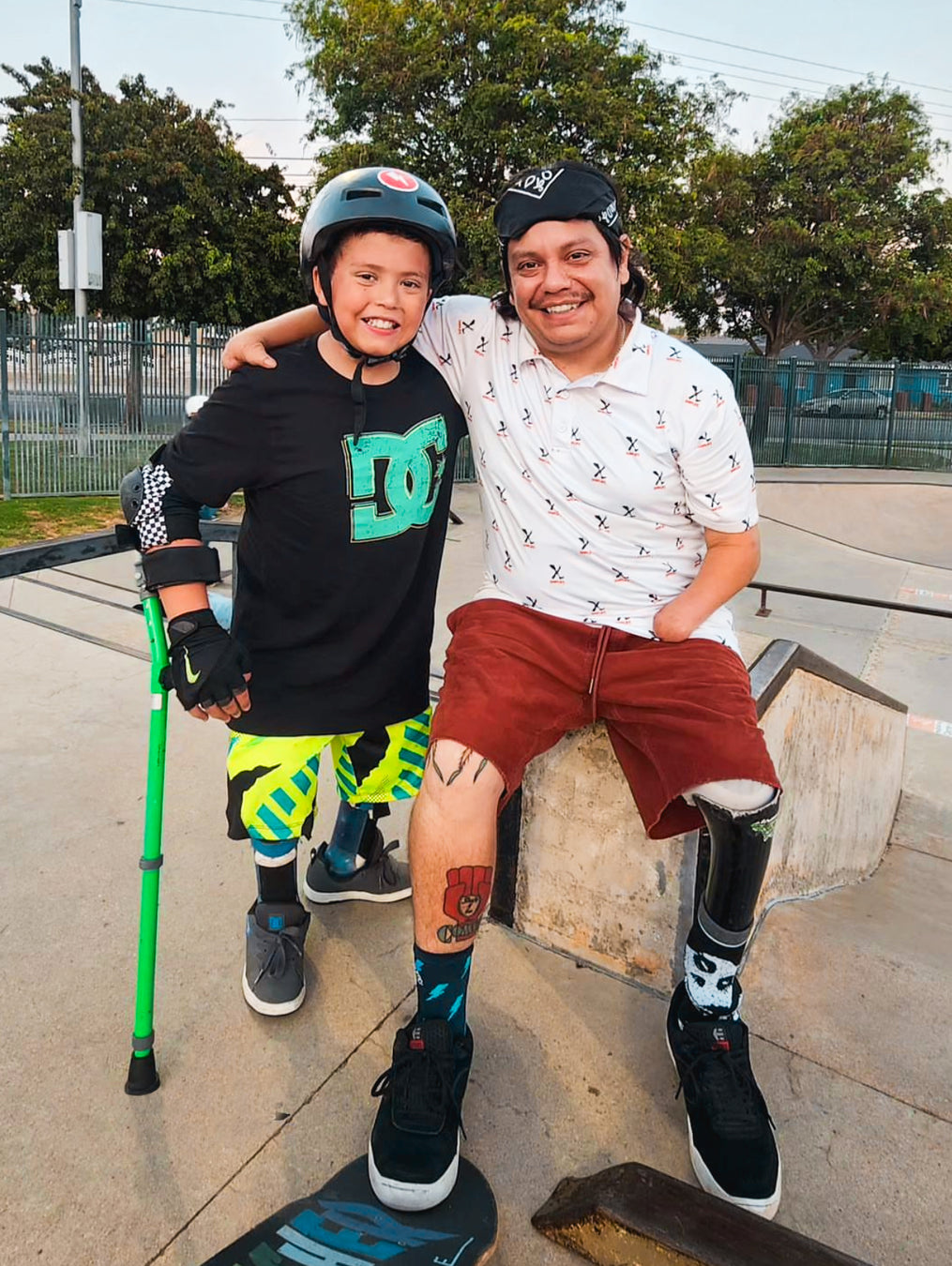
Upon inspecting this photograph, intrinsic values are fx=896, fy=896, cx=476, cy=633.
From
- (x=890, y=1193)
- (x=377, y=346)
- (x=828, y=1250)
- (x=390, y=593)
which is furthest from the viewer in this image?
(x=390, y=593)

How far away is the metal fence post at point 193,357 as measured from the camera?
11641 millimetres

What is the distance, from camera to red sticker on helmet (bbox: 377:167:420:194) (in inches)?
81.4

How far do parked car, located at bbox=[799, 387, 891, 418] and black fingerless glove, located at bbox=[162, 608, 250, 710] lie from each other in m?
20.4

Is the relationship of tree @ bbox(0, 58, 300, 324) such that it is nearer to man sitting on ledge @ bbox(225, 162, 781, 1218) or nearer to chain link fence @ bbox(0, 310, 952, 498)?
chain link fence @ bbox(0, 310, 952, 498)

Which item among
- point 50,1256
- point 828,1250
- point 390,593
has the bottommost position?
point 50,1256

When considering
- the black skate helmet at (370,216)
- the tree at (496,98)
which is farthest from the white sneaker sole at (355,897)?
the tree at (496,98)

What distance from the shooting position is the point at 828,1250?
148 cm

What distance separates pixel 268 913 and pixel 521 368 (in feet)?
5.07

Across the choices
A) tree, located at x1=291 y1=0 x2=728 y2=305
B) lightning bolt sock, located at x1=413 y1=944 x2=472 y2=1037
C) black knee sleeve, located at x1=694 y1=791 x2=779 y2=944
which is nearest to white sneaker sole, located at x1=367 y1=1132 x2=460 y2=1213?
lightning bolt sock, located at x1=413 y1=944 x2=472 y2=1037

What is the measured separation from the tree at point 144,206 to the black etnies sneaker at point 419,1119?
2192 centimetres

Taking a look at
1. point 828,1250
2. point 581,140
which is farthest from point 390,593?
point 581,140

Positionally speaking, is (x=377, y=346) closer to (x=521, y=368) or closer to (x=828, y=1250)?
(x=521, y=368)

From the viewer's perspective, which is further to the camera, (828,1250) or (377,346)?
(377,346)

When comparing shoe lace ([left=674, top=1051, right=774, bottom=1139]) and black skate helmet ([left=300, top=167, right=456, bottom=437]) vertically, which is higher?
black skate helmet ([left=300, top=167, right=456, bottom=437])
